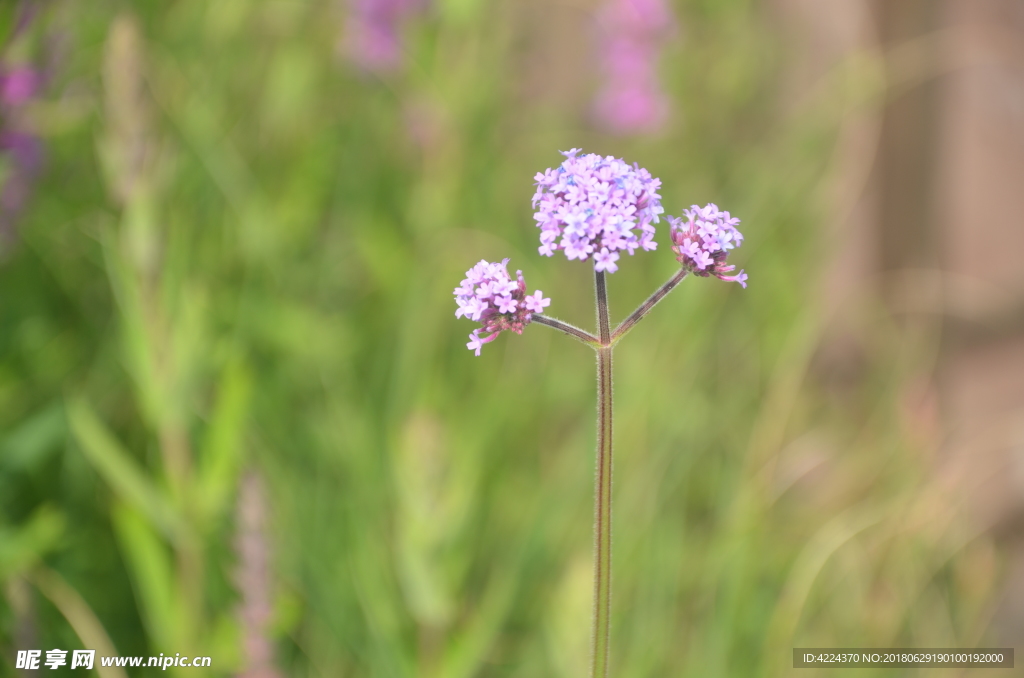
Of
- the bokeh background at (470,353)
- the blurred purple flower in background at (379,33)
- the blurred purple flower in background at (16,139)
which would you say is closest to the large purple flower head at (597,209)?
the bokeh background at (470,353)

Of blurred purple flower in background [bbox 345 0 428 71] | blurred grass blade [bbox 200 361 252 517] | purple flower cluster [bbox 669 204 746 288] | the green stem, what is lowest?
the green stem

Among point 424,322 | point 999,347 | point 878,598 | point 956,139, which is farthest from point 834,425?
point 424,322

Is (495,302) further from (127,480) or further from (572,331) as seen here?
(127,480)

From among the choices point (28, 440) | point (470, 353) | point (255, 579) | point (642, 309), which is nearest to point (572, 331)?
point (642, 309)

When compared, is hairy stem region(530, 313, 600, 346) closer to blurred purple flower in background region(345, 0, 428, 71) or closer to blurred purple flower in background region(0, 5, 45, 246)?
blurred purple flower in background region(0, 5, 45, 246)

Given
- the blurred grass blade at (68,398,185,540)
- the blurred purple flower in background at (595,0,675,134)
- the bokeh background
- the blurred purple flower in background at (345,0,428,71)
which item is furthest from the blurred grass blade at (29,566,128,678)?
the blurred purple flower in background at (595,0,675,134)

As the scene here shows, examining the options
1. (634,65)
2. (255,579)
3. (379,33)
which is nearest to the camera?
(255,579)
